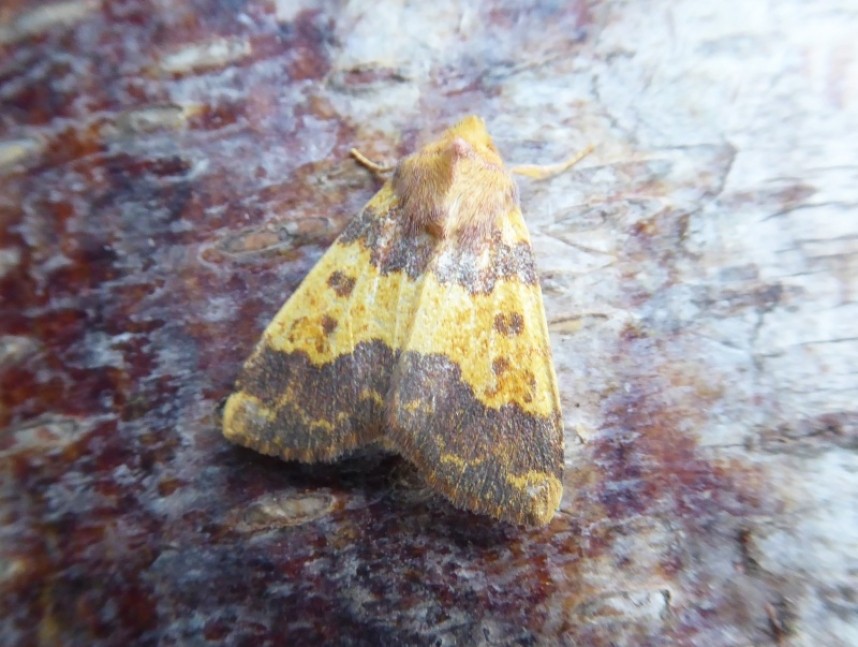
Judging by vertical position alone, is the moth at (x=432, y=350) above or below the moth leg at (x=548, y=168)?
below

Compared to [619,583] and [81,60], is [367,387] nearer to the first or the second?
[619,583]

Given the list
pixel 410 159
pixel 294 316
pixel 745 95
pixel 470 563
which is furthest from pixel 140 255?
pixel 745 95

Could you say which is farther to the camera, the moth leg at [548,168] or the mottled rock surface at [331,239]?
the moth leg at [548,168]

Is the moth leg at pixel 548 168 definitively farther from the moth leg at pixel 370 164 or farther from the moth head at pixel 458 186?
the moth leg at pixel 370 164

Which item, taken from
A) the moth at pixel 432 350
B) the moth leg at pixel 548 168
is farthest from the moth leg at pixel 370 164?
the moth leg at pixel 548 168

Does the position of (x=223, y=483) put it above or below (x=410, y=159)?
below

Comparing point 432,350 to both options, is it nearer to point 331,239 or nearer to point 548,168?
point 331,239

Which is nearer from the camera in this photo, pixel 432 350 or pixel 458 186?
pixel 432 350

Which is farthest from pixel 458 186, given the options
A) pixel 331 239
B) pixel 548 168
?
pixel 331 239
